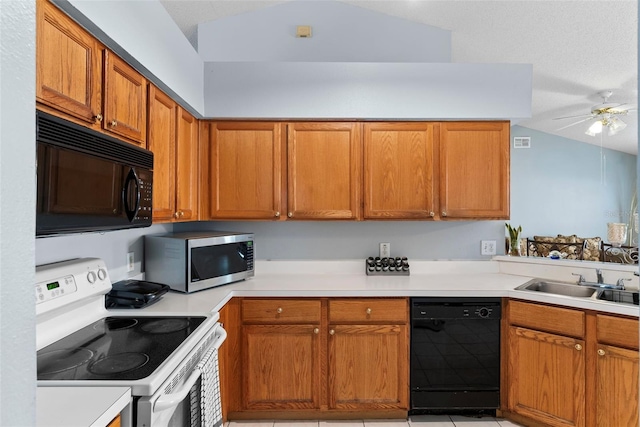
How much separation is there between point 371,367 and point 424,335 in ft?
1.28

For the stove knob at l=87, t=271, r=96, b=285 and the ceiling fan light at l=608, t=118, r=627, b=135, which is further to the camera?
the ceiling fan light at l=608, t=118, r=627, b=135

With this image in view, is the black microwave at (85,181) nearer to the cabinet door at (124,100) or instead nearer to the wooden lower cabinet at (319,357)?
the cabinet door at (124,100)

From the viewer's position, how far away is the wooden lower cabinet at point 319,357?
234 centimetres

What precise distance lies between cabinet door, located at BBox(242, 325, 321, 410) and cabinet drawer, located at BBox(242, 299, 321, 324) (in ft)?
0.14

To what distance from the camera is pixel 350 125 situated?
2.62m

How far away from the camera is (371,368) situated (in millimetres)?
2344

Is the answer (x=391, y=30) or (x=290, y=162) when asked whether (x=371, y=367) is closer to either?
(x=290, y=162)

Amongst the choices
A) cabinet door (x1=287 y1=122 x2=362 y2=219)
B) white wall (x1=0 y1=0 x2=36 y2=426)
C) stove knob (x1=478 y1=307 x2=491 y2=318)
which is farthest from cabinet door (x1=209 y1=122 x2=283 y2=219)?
white wall (x1=0 y1=0 x2=36 y2=426)

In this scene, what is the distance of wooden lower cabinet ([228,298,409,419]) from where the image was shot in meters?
2.34

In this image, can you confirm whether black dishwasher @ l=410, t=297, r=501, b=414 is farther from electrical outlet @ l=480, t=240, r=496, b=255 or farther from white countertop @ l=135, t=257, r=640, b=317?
electrical outlet @ l=480, t=240, r=496, b=255

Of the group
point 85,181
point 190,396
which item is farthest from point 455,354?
point 85,181

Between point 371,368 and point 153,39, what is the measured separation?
221cm

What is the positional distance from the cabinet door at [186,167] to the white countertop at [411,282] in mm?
540

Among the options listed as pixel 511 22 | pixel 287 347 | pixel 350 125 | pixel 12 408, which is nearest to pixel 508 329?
pixel 287 347
